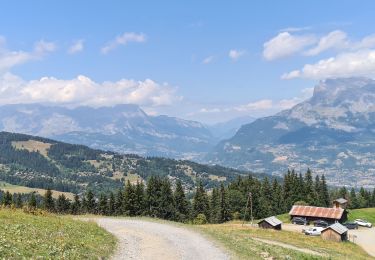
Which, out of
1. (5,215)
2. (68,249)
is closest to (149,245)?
(68,249)

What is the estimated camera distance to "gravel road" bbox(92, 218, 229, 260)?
3011cm

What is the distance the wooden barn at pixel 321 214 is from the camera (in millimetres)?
128250

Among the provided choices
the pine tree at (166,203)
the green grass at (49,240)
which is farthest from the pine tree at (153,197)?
the green grass at (49,240)

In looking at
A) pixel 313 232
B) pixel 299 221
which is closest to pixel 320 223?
pixel 299 221

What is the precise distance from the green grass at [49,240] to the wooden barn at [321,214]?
10412 cm

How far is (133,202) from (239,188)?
2026 inches

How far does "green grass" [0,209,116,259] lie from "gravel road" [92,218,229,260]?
146 centimetres

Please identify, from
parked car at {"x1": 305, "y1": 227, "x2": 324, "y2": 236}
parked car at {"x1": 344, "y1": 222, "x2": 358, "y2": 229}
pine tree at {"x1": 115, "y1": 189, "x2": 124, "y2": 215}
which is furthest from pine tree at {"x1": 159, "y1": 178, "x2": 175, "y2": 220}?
parked car at {"x1": 344, "y1": 222, "x2": 358, "y2": 229}

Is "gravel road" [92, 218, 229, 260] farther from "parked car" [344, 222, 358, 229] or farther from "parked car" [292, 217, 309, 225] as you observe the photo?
"parked car" [344, 222, 358, 229]

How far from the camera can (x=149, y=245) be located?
3381cm

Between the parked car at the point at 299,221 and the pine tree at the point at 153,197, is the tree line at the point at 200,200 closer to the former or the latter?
the pine tree at the point at 153,197

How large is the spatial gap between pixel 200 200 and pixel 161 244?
12723cm

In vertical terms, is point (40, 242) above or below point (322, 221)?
above

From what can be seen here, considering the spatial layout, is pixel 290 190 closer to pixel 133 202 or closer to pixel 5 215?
pixel 133 202
